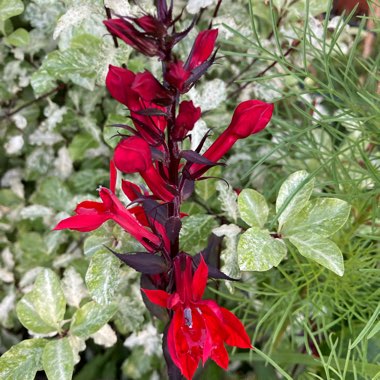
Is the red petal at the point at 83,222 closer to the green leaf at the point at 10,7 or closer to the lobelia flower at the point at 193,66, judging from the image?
the lobelia flower at the point at 193,66

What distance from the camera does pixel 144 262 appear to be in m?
0.48

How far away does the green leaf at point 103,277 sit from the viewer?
53cm

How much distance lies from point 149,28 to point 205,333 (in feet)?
0.79

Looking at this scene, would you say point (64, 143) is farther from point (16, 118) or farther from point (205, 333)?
point (205, 333)

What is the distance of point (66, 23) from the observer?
24.8 inches

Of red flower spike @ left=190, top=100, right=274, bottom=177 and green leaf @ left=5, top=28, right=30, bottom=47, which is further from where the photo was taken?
green leaf @ left=5, top=28, right=30, bottom=47

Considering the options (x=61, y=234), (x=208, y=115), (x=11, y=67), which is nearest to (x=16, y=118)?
(x=11, y=67)

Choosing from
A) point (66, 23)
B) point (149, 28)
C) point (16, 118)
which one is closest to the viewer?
point (149, 28)

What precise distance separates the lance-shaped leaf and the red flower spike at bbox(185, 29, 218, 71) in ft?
0.55

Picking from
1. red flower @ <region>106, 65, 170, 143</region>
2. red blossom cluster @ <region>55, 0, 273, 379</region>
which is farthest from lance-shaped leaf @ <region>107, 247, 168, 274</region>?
red flower @ <region>106, 65, 170, 143</region>

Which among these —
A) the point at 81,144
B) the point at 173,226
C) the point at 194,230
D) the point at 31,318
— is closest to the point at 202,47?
the point at 173,226

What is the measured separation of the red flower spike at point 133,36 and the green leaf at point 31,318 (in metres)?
0.34

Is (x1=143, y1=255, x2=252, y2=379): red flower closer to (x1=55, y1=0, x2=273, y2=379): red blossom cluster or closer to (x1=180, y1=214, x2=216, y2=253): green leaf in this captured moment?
(x1=55, y1=0, x2=273, y2=379): red blossom cluster

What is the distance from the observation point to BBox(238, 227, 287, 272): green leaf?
0.48 metres
